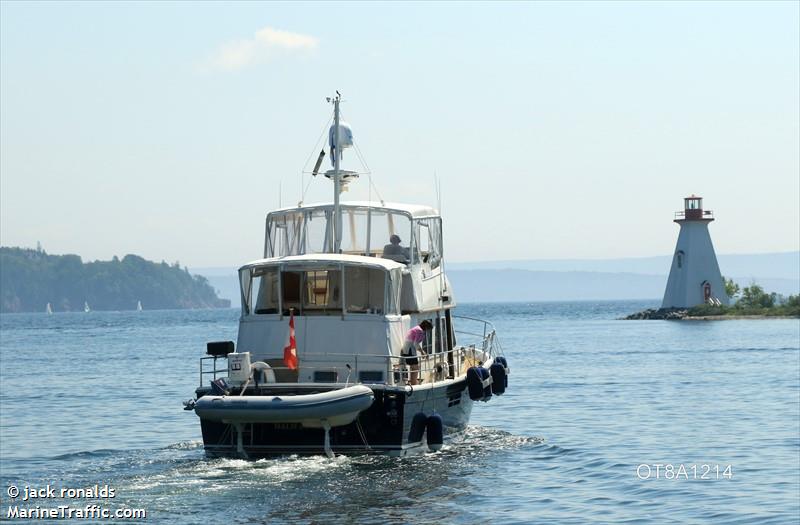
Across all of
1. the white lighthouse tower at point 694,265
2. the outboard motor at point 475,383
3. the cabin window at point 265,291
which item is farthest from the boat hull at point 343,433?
the white lighthouse tower at point 694,265

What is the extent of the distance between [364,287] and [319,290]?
93cm

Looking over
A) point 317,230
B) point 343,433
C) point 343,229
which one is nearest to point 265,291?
point 317,230

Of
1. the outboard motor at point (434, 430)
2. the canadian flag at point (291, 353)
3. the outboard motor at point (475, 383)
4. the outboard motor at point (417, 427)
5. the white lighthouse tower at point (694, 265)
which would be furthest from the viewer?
the white lighthouse tower at point (694, 265)

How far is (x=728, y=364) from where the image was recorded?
179 ft

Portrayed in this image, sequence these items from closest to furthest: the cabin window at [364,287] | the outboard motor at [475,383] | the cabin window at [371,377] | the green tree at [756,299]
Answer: the cabin window at [371,377] < the cabin window at [364,287] < the outboard motor at [475,383] < the green tree at [756,299]

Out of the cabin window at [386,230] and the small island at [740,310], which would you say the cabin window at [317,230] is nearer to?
the cabin window at [386,230]

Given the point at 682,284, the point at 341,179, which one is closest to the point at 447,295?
the point at 341,179

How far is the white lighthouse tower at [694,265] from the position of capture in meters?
99.9

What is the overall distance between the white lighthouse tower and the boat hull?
7999 centimetres

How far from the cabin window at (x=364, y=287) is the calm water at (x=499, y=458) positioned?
3.32 m

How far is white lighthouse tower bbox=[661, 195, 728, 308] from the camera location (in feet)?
328

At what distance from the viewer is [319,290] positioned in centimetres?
2455

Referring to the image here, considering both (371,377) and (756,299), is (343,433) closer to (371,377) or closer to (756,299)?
(371,377)

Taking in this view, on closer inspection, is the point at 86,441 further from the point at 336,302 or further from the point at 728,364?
the point at 728,364
